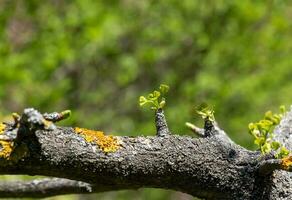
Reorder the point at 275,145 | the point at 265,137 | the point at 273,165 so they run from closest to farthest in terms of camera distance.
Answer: the point at 273,165 → the point at 275,145 → the point at 265,137

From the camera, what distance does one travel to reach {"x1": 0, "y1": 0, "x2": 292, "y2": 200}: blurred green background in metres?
7.57

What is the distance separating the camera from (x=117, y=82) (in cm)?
877

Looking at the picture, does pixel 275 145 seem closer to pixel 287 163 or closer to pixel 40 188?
pixel 287 163

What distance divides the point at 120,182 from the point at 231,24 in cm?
654

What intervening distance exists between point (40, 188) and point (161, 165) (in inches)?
36.3

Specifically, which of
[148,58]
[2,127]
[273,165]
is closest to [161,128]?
[273,165]

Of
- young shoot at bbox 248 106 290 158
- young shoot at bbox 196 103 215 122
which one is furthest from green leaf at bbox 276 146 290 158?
young shoot at bbox 196 103 215 122

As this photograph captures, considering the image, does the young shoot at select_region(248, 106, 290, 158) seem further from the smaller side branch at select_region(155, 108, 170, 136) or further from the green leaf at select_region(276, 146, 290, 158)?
the smaller side branch at select_region(155, 108, 170, 136)

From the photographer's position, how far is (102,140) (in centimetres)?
205

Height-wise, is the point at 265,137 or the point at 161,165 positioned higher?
the point at 265,137

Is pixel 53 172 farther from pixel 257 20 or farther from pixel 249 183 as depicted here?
pixel 257 20

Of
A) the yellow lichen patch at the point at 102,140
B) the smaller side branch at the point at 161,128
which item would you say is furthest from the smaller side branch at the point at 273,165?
the yellow lichen patch at the point at 102,140

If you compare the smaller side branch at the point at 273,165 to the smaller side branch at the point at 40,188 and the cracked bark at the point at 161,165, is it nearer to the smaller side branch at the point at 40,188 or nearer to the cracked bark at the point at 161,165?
the cracked bark at the point at 161,165

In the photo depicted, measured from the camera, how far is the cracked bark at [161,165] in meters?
1.93
